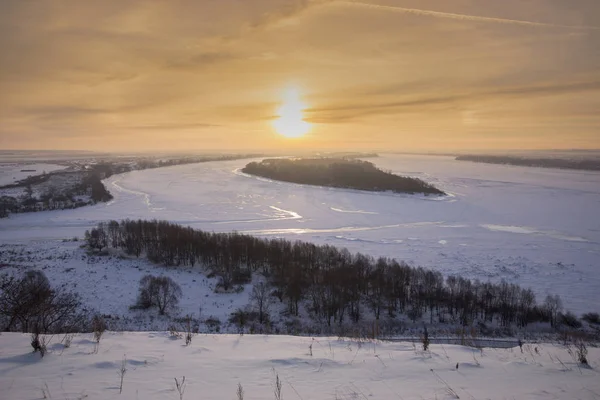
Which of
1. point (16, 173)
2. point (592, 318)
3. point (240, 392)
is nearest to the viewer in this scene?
point (240, 392)

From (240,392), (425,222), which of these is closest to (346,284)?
(240,392)

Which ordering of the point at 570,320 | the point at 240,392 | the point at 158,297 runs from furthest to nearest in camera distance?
the point at 158,297 < the point at 570,320 < the point at 240,392

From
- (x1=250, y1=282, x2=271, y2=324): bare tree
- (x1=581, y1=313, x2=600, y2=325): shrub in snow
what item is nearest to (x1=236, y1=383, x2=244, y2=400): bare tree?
(x1=250, y1=282, x2=271, y2=324): bare tree

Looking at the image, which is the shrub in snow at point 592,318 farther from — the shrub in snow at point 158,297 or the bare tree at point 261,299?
the shrub in snow at point 158,297

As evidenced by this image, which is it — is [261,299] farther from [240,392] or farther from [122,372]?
[240,392]

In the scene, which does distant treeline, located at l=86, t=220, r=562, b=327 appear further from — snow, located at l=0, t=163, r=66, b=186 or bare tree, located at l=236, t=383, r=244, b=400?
snow, located at l=0, t=163, r=66, b=186

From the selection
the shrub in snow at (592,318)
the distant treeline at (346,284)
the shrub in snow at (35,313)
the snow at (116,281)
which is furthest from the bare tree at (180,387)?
the shrub in snow at (592,318)

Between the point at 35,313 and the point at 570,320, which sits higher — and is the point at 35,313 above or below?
above
